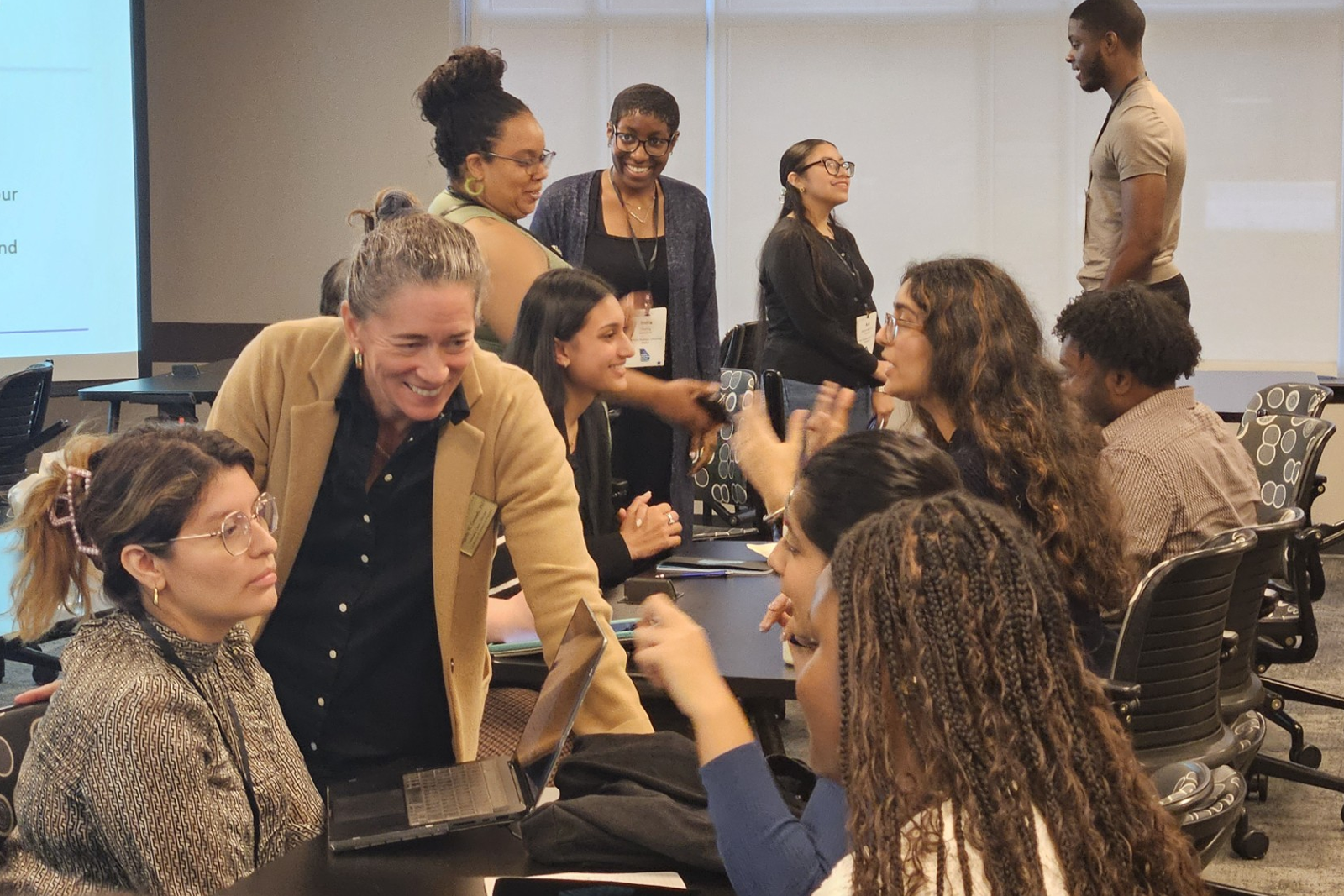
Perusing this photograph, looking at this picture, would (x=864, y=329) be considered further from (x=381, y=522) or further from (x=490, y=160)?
(x=381, y=522)

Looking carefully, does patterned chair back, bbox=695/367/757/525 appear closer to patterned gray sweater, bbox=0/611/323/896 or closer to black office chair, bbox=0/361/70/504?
black office chair, bbox=0/361/70/504

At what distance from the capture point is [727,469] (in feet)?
17.0

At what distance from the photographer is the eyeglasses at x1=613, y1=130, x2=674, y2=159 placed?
3906mm

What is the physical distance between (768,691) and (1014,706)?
1153 mm

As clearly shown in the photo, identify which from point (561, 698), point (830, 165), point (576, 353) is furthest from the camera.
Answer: point (830, 165)

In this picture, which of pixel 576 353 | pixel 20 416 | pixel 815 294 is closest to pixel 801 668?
pixel 576 353

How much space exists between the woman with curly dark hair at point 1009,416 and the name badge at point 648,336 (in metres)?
1.22

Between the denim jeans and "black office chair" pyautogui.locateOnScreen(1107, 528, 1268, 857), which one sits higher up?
the denim jeans

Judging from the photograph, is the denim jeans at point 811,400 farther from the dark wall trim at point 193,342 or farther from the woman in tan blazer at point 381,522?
the dark wall trim at point 193,342

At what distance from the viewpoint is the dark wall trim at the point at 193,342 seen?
7.42 metres

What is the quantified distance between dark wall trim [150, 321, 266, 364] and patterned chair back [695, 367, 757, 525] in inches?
131

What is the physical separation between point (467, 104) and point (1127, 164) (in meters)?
2.07

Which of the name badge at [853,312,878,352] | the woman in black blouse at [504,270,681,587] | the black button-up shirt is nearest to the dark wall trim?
the name badge at [853,312,878,352]

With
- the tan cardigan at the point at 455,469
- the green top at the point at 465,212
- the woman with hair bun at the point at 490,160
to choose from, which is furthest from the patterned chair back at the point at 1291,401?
the tan cardigan at the point at 455,469
